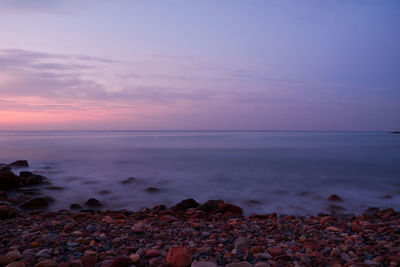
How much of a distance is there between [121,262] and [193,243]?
4.08 feet

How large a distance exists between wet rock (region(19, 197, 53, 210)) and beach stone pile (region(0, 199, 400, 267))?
1924 mm

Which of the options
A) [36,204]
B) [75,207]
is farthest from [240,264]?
[36,204]

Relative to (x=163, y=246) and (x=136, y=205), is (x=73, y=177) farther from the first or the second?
(x=163, y=246)

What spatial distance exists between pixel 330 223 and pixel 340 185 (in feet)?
24.1

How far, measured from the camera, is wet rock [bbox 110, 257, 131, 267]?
10.7 ft

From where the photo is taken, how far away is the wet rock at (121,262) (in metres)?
3.26

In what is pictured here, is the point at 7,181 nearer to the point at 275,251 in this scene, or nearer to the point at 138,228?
the point at 138,228

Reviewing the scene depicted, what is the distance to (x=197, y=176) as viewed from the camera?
1462 cm

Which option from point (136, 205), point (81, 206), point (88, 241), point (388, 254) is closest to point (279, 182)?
point (136, 205)

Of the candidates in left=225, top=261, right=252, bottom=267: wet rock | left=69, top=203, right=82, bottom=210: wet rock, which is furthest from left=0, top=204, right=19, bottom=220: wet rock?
left=225, top=261, right=252, bottom=267: wet rock

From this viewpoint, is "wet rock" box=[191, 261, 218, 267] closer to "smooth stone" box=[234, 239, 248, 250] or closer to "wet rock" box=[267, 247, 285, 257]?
"smooth stone" box=[234, 239, 248, 250]

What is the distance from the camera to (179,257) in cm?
338

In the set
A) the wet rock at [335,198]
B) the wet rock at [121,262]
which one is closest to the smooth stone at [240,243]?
the wet rock at [121,262]

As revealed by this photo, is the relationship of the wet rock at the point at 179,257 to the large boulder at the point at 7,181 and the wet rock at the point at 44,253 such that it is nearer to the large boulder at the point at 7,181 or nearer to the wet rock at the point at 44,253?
the wet rock at the point at 44,253
